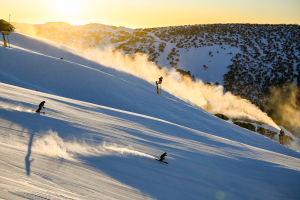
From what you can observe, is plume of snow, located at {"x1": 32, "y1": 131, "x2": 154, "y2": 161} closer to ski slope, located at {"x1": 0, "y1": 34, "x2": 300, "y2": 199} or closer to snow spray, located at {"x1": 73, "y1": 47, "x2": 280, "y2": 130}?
ski slope, located at {"x1": 0, "y1": 34, "x2": 300, "y2": 199}

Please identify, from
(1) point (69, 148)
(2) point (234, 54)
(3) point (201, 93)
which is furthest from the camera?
(2) point (234, 54)

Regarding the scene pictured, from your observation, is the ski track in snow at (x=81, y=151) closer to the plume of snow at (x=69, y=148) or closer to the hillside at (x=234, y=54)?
the plume of snow at (x=69, y=148)

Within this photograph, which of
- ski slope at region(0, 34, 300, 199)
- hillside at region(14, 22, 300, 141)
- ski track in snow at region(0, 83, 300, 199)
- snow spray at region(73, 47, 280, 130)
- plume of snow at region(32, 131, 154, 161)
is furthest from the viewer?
hillside at region(14, 22, 300, 141)

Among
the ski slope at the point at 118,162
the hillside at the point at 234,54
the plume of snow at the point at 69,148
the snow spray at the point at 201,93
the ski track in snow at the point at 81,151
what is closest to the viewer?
the ski track in snow at the point at 81,151

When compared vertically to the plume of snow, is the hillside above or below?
above

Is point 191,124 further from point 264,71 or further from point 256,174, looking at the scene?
point 264,71

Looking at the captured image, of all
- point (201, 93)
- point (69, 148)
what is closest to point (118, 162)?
point (69, 148)

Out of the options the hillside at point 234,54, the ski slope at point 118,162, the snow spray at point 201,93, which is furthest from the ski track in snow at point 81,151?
the hillside at point 234,54

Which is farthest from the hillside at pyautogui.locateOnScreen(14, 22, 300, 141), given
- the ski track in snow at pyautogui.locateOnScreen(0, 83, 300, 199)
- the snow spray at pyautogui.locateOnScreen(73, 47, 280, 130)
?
the ski track in snow at pyautogui.locateOnScreen(0, 83, 300, 199)

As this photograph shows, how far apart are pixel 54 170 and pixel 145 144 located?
2774mm

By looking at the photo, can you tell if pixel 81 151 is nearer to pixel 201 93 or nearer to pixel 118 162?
pixel 118 162

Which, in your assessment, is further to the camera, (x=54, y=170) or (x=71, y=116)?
(x=71, y=116)

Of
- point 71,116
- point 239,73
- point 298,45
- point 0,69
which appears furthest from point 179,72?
point 71,116

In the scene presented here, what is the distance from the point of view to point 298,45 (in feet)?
162
